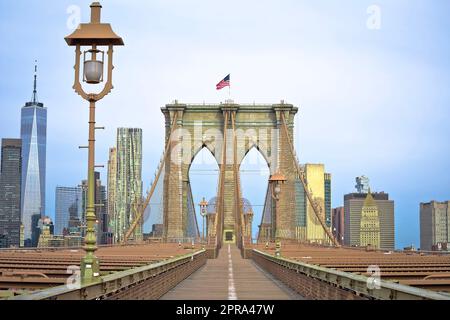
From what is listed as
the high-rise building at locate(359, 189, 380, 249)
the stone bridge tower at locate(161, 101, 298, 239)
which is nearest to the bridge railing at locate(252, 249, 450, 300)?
the stone bridge tower at locate(161, 101, 298, 239)

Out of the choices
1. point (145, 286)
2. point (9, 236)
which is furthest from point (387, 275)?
point (9, 236)

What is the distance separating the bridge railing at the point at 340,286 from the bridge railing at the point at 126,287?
3.41 metres

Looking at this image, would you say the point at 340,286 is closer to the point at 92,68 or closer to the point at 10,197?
the point at 92,68

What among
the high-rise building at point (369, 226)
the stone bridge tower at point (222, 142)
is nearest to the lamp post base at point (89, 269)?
the stone bridge tower at point (222, 142)

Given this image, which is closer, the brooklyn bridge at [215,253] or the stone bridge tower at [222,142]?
the brooklyn bridge at [215,253]

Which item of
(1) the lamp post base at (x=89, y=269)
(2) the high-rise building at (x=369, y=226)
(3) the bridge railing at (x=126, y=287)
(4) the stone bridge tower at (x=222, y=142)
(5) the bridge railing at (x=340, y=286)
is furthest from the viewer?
(2) the high-rise building at (x=369, y=226)

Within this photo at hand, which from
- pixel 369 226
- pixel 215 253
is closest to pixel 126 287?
pixel 215 253

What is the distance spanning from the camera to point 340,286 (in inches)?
494

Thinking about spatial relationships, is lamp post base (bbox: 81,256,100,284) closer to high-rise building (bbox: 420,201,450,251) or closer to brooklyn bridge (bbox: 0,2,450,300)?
brooklyn bridge (bbox: 0,2,450,300)

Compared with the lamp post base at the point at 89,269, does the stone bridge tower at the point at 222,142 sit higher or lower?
higher

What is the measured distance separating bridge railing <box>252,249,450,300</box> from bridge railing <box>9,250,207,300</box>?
3.41 metres

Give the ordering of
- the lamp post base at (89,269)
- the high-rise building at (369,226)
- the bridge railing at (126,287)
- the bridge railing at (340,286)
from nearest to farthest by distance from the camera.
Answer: the bridge railing at (126,287), the bridge railing at (340,286), the lamp post base at (89,269), the high-rise building at (369,226)

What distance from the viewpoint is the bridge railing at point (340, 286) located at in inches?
342

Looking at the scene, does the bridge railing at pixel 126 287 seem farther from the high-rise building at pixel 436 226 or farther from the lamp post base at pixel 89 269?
the high-rise building at pixel 436 226
